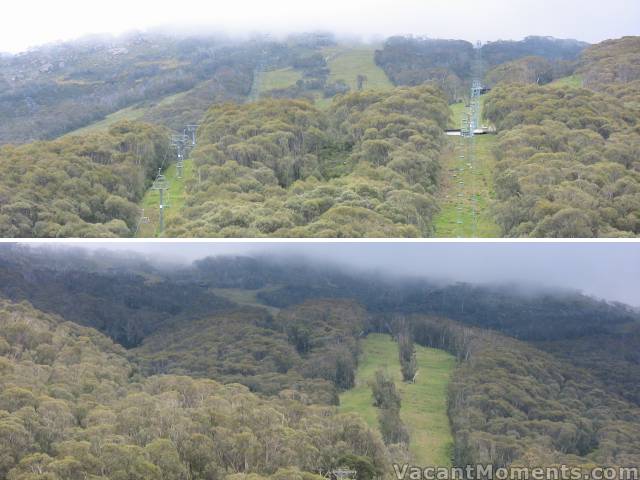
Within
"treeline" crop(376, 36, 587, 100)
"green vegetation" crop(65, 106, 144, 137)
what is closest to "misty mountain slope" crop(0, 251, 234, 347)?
"green vegetation" crop(65, 106, 144, 137)

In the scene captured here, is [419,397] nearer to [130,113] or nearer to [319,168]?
[319,168]

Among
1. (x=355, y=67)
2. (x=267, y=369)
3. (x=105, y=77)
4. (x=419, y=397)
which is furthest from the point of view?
(x=105, y=77)

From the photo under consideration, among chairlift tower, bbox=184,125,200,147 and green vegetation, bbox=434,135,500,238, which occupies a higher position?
chairlift tower, bbox=184,125,200,147

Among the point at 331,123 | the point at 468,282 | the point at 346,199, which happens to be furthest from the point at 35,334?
the point at 331,123

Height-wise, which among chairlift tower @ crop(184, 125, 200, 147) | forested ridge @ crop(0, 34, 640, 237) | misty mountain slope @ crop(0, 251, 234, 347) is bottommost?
chairlift tower @ crop(184, 125, 200, 147)

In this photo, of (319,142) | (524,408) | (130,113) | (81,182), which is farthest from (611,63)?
(524,408)

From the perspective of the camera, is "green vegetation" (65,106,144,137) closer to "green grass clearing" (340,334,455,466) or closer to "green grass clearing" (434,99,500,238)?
"green grass clearing" (434,99,500,238)

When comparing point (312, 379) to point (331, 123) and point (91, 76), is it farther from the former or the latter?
point (91, 76)
